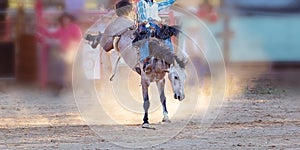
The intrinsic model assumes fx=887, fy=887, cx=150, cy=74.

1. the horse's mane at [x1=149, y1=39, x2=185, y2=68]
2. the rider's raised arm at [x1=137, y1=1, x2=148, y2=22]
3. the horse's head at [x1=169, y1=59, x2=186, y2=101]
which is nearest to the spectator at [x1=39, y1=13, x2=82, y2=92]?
the rider's raised arm at [x1=137, y1=1, x2=148, y2=22]

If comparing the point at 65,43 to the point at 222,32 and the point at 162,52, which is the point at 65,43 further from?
the point at 162,52

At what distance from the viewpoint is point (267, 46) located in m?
14.7

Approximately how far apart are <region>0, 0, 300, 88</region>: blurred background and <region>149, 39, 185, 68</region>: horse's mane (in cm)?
412

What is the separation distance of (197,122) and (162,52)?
47.8 inches

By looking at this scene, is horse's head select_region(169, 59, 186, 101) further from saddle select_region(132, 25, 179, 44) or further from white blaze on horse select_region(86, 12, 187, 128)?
saddle select_region(132, 25, 179, 44)

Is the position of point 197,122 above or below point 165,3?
below

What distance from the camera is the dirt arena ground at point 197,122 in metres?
8.78

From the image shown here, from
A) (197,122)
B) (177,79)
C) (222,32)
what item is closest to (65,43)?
(222,32)

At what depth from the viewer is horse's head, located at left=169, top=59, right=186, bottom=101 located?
915 cm

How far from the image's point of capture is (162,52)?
31.1ft

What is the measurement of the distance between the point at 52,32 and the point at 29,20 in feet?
1.80

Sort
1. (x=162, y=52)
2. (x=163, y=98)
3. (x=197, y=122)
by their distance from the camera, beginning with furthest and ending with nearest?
(x=197, y=122) < (x=163, y=98) < (x=162, y=52)

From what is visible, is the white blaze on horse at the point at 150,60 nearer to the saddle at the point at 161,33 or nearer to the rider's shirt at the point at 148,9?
the saddle at the point at 161,33

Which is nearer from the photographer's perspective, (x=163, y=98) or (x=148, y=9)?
(x=148, y=9)
